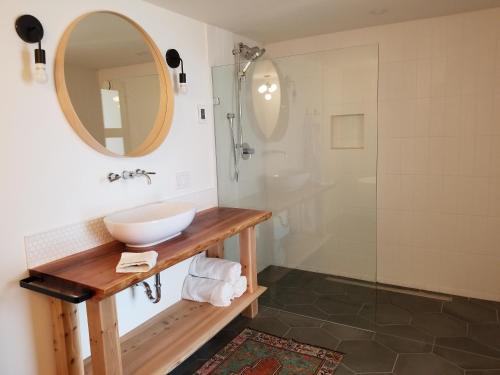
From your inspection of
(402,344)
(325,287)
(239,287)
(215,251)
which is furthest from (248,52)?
(402,344)

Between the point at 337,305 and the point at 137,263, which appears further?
the point at 337,305

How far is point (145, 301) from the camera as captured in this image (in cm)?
240

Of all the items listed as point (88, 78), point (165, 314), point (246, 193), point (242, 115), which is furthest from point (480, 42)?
point (165, 314)

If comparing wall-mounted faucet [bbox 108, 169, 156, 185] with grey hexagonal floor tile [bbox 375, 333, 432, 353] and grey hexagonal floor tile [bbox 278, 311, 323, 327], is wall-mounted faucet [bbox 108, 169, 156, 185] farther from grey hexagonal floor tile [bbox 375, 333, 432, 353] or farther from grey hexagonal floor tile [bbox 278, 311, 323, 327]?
grey hexagonal floor tile [bbox 375, 333, 432, 353]

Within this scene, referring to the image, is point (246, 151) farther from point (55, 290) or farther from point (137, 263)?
point (55, 290)

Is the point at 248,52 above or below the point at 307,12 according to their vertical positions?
below

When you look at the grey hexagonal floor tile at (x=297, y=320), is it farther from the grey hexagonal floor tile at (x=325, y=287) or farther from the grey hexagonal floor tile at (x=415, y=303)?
the grey hexagonal floor tile at (x=415, y=303)

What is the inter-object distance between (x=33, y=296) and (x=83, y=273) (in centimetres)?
31

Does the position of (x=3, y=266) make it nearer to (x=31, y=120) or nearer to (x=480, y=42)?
(x=31, y=120)

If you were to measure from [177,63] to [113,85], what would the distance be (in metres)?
0.51

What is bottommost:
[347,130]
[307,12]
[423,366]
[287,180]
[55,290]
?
[423,366]

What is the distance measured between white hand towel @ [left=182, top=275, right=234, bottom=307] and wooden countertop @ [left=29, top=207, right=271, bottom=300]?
1.49ft

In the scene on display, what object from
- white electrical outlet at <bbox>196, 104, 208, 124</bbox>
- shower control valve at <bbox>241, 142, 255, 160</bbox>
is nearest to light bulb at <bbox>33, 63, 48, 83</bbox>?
white electrical outlet at <bbox>196, 104, 208, 124</bbox>

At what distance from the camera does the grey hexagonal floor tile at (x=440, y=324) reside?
2541 mm
